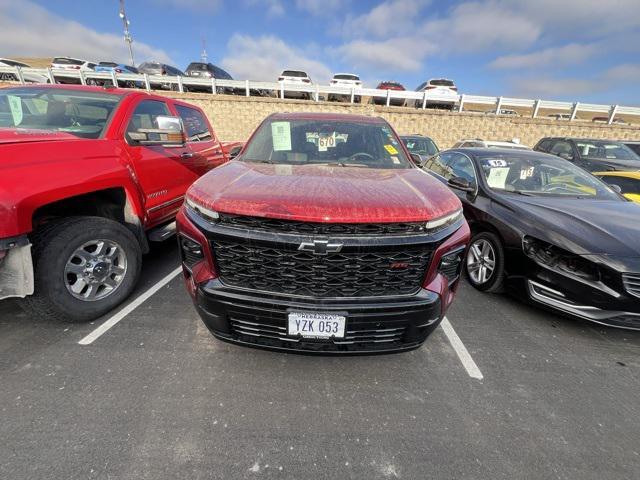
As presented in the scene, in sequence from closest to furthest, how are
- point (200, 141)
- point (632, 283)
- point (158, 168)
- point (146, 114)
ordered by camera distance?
1. point (632, 283)
2. point (158, 168)
3. point (146, 114)
4. point (200, 141)

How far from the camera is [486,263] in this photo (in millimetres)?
3619

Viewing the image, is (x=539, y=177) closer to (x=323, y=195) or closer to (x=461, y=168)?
(x=461, y=168)

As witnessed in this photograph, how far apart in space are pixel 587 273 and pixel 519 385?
123cm

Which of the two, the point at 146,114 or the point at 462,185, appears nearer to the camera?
the point at 146,114

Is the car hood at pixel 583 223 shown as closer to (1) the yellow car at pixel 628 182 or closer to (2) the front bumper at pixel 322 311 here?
(2) the front bumper at pixel 322 311

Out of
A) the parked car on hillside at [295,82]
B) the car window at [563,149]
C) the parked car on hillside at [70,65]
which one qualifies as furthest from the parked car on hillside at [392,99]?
the parked car on hillside at [70,65]

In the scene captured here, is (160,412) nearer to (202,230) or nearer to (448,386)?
(202,230)

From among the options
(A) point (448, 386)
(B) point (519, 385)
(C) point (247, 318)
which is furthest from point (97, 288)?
(B) point (519, 385)

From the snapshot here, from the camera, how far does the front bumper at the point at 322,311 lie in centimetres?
188

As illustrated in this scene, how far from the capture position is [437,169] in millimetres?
5469

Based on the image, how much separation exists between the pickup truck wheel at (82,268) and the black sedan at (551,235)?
12.2ft

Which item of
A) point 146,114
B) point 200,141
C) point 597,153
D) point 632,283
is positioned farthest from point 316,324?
point 597,153

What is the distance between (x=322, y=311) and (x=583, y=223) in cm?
277

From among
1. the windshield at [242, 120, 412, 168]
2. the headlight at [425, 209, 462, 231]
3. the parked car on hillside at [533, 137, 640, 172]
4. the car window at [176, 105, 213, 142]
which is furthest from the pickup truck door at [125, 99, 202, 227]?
the parked car on hillside at [533, 137, 640, 172]
